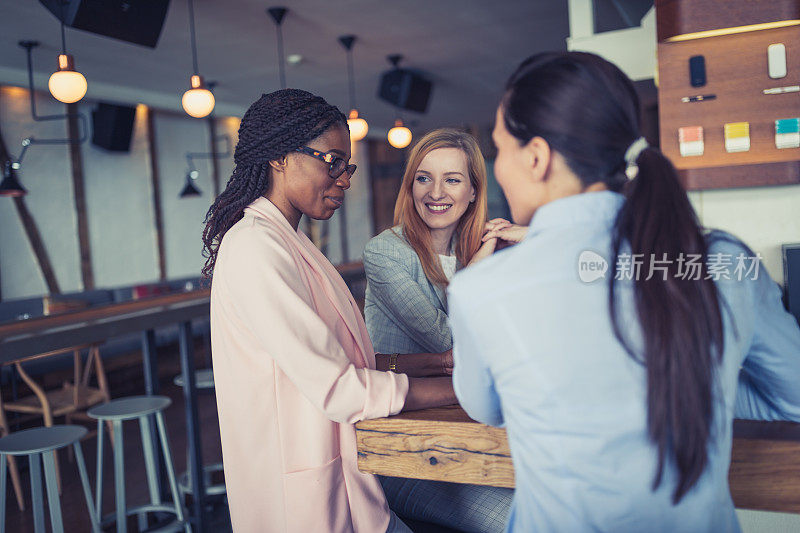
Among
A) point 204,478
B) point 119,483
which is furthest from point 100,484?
point 204,478

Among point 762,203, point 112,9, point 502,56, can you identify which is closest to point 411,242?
point 762,203

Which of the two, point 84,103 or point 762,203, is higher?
point 84,103

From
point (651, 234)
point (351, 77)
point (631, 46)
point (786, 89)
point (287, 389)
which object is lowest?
point (287, 389)

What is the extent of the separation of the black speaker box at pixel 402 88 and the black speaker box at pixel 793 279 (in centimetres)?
510

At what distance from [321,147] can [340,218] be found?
10213 millimetres

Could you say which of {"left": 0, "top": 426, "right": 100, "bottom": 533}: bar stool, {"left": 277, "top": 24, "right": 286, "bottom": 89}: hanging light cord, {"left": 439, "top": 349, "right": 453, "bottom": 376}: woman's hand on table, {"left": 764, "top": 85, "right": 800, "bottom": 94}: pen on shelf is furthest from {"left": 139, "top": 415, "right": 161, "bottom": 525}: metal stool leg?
{"left": 277, "top": 24, "right": 286, "bottom": 89}: hanging light cord

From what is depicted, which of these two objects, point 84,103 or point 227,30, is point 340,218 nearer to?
point 84,103

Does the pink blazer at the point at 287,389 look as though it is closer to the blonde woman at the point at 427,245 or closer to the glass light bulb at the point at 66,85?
the blonde woman at the point at 427,245

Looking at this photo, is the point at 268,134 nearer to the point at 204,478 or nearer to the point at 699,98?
the point at 699,98

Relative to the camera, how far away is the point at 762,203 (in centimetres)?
234

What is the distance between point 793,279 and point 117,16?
3.65 meters

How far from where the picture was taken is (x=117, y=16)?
3627 mm

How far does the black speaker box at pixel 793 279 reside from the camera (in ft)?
6.97

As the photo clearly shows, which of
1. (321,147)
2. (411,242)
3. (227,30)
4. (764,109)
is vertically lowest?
(411,242)
